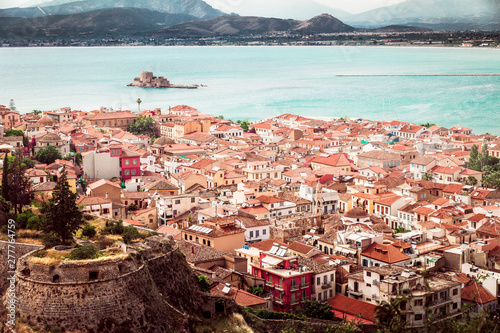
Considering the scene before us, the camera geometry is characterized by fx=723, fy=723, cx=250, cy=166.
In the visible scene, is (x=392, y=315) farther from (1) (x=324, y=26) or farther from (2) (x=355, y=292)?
(1) (x=324, y=26)

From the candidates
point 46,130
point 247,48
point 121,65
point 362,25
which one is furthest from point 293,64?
point 46,130

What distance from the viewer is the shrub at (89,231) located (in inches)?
259

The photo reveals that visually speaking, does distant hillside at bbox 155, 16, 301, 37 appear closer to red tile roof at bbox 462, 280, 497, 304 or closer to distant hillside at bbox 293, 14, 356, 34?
distant hillside at bbox 293, 14, 356, 34

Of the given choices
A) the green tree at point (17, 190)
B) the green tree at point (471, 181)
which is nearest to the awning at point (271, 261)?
the green tree at point (17, 190)

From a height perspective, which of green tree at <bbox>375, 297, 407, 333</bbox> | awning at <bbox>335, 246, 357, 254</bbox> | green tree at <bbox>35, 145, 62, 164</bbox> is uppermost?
green tree at <bbox>375, 297, 407, 333</bbox>

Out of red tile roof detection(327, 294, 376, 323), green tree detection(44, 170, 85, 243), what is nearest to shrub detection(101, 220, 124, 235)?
green tree detection(44, 170, 85, 243)

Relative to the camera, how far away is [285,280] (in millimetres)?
8750

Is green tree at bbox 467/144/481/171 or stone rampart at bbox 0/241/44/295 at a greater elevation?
stone rampart at bbox 0/241/44/295

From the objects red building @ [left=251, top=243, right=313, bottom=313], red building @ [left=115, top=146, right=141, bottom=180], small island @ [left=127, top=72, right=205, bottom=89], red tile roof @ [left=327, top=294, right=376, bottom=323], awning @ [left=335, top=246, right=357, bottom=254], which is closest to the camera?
red tile roof @ [left=327, top=294, right=376, bottom=323]

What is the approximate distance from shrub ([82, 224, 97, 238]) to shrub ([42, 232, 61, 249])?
405 millimetres

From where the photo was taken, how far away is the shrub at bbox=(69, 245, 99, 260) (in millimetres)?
5445

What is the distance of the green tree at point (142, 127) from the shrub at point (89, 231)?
20.3 m

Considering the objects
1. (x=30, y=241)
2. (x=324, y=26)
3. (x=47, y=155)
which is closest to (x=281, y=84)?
(x=47, y=155)

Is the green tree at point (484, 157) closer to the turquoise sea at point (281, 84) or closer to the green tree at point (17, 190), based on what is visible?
the turquoise sea at point (281, 84)
